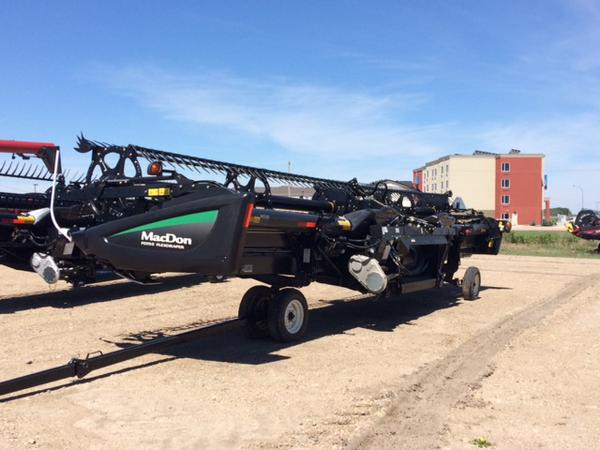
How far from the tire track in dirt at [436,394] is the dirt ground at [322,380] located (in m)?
0.02

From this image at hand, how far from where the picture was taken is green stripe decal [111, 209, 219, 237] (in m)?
5.60

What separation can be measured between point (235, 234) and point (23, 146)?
335 cm

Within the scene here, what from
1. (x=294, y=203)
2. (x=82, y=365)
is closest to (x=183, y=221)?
(x=82, y=365)

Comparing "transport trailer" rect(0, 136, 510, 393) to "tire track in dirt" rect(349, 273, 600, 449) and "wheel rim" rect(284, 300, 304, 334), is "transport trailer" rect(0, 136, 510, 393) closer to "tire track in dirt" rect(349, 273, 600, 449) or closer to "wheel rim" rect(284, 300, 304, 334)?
"wheel rim" rect(284, 300, 304, 334)

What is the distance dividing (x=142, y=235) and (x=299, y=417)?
2398 millimetres

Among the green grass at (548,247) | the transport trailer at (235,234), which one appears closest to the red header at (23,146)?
the transport trailer at (235,234)

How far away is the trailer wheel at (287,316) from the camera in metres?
6.95

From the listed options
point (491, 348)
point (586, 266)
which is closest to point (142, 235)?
point (491, 348)

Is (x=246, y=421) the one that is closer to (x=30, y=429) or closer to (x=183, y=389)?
(x=183, y=389)

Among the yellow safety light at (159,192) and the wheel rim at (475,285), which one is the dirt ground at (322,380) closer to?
the wheel rim at (475,285)

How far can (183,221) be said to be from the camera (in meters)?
5.69

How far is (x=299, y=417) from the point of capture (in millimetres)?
4547

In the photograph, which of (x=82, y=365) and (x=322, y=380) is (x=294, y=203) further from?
(x=82, y=365)

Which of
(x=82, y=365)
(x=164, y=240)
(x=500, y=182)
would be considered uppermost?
(x=500, y=182)
